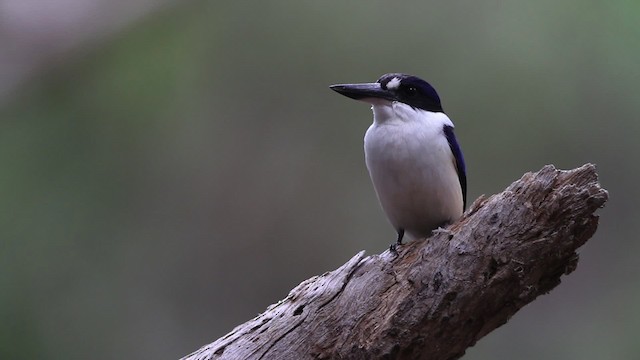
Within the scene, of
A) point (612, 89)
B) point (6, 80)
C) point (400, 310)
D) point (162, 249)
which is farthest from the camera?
point (162, 249)

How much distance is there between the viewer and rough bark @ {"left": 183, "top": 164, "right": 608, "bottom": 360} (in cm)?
284

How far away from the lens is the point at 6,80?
5.28 m

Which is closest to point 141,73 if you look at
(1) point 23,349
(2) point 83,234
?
(2) point 83,234

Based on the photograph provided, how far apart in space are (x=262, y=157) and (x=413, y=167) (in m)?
3.62

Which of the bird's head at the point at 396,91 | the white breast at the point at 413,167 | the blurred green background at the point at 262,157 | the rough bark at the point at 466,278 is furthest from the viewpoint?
the blurred green background at the point at 262,157

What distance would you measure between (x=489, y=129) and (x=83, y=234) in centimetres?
345

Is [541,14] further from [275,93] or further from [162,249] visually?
[162,249]

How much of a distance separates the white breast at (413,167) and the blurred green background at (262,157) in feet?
9.95

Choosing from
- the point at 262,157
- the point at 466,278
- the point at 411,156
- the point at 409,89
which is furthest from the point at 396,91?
the point at 262,157

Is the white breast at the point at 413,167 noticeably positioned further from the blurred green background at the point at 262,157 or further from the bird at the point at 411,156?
the blurred green background at the point at 262,157

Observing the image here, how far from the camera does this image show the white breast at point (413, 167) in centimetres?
338

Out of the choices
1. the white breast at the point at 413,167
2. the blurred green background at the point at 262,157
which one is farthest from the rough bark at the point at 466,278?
the blurred green background at the point at 262,157

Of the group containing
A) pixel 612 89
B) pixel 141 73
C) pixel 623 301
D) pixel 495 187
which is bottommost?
pixel 623 301

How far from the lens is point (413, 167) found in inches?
133
